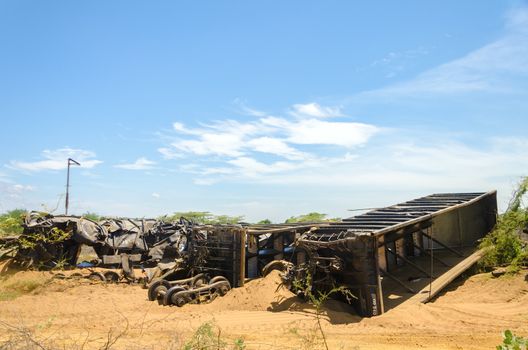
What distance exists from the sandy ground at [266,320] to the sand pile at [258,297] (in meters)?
0.03

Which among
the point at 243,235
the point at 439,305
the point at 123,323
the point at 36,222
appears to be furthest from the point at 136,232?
the point at 439,305

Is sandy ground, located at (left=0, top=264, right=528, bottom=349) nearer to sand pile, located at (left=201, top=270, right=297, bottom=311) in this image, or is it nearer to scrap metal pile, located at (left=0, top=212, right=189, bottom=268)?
sand pile, located at (left=201, top=270, right=297, bottom=311)

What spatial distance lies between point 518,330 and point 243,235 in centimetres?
746

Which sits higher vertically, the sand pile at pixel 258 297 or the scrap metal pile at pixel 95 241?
the scrap metal pile at pixel 95 241

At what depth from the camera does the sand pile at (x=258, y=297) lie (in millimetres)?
11273

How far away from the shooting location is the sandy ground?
24.8 ft

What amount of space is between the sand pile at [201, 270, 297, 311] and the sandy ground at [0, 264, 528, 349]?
3 cm

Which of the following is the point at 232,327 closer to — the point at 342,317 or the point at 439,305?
the point at 342,317

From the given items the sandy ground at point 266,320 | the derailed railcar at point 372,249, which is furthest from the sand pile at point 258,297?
the derailed railcar at point 372,249

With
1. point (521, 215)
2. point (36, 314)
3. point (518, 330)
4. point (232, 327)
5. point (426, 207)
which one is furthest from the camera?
point (521, 215)

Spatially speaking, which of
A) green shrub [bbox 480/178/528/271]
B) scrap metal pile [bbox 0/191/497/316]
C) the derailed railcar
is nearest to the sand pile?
scrap metal pile [bbox 0/191/497/316]

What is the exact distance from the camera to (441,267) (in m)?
13.2

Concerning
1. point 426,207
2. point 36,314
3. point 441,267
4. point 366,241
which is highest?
point 426,207

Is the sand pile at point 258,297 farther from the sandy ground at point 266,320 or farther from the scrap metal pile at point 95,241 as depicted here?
the scrap metal pile at point 95,241
